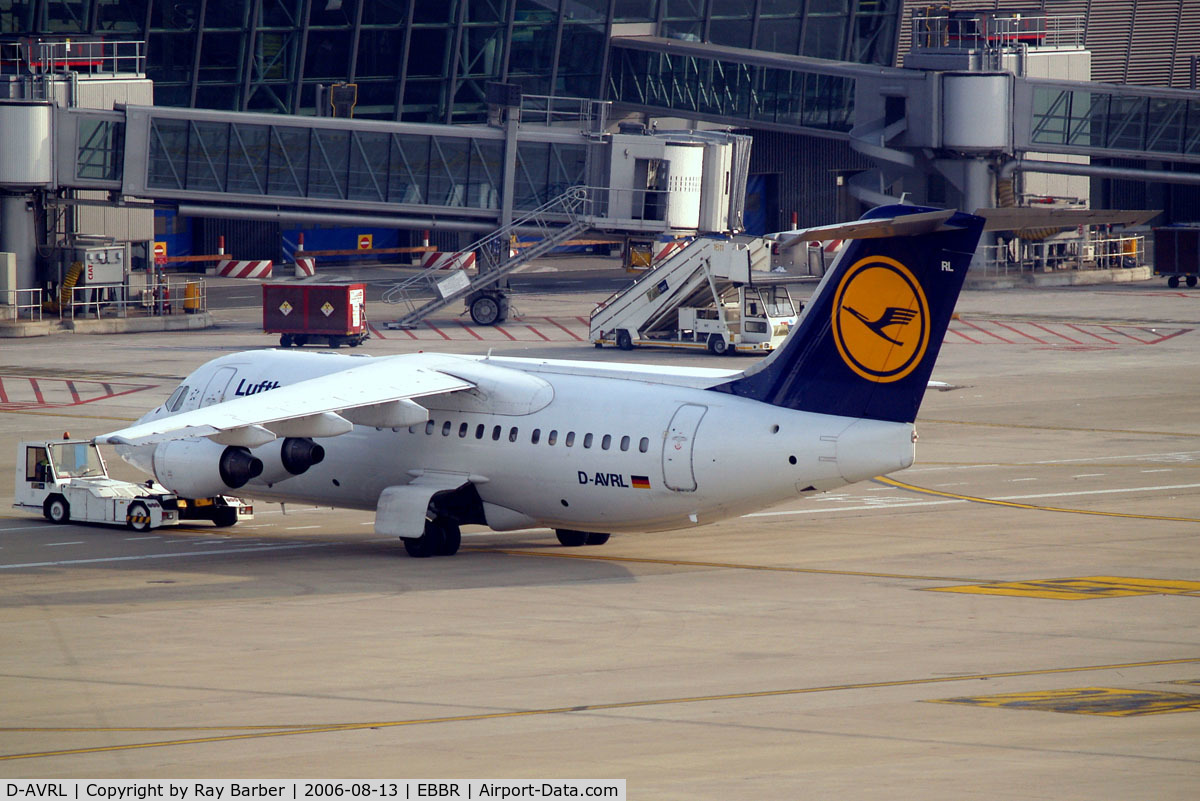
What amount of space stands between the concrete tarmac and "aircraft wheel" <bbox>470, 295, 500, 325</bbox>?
106 feet

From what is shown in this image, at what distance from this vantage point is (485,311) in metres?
76.7

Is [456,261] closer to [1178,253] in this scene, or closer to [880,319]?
[1178,253]

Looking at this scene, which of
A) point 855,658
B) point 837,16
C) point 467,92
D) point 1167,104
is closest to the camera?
point 855,658

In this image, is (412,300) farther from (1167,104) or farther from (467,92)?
(1167,104)

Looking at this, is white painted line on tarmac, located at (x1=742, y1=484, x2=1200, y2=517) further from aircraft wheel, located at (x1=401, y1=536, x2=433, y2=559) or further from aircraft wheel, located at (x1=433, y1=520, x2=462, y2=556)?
aircraft wheel, located at (x1=401, y1=536, x2=433, y2=559)

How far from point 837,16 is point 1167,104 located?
28.0 metres

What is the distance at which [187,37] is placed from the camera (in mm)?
90938

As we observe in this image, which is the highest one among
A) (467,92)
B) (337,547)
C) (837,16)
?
(837,16)

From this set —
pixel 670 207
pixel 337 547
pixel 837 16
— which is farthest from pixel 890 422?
pixel 837 16

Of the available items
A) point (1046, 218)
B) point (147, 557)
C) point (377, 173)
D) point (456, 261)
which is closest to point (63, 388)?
point (377, 173)

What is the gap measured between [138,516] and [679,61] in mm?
66742

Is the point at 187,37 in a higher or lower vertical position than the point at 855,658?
higher

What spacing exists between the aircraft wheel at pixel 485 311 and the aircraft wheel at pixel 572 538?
135 feet
